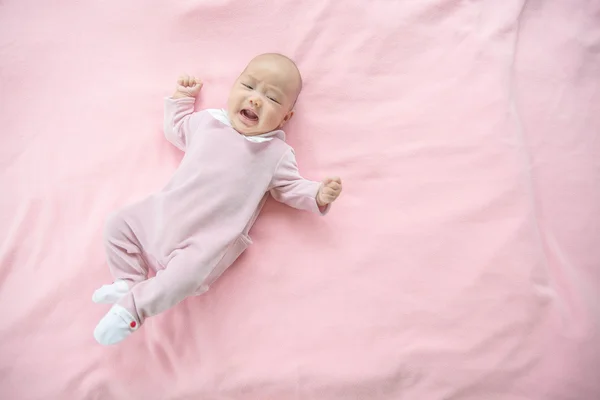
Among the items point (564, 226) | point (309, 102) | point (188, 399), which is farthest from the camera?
point (309, 102)

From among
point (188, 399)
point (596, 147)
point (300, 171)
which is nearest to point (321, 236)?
point (300, 171)

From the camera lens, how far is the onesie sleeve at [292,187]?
1079 mm

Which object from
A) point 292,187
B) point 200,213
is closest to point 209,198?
point 200,213

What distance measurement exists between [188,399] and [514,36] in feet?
4.31

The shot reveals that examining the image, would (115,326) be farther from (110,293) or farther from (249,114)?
(249,114)

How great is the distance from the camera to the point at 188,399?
993 mm

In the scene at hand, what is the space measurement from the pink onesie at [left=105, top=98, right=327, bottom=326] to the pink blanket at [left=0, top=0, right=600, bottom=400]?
0.08 meters

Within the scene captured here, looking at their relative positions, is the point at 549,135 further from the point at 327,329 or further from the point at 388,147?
the point at 327,329

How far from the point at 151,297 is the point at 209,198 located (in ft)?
0.89

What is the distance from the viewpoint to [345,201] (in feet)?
3.78

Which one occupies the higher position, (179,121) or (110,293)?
(179,121)

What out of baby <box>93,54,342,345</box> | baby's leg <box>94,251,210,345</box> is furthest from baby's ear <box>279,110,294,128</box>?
baby's leg <box>94,251,210,345</box>

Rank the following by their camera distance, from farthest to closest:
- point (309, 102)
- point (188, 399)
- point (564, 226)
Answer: point (309, 102) → point (564, 226) → point (188, 399)

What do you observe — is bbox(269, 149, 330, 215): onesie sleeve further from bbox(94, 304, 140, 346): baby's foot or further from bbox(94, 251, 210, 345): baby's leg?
bbox(94, 304, 140, 346): baby's foot
